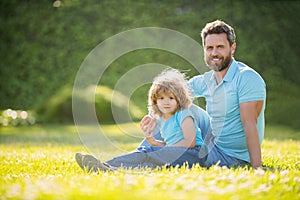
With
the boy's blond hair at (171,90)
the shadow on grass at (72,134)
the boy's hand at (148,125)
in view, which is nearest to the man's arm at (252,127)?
the boy's blond hair at (171,90)

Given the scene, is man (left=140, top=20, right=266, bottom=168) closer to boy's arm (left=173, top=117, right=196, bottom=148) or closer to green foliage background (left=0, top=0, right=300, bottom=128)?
boy's arm (left=173, top=117, right=196, bottom=148)

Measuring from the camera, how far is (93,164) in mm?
3049

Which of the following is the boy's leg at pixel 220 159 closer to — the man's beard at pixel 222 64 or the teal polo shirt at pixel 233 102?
the teal polo shirt at pixel 233 102

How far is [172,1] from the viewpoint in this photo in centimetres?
1060

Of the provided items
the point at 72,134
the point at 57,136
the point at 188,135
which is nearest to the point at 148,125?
the point at 188,135

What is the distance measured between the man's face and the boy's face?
0.40m

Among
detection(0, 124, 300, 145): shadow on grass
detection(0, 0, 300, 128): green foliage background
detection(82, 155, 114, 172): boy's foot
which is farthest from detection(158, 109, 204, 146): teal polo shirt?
detection(0, 0, 300, 128): green foliage background

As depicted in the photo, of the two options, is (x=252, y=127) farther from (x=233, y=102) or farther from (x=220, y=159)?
(x=220, y=159)

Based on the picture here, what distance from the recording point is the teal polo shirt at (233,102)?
128 inches

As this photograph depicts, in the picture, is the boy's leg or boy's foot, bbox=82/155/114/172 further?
the boy's leg

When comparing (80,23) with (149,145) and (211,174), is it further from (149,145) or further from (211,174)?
(211,174)

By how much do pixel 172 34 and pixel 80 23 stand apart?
210 cm

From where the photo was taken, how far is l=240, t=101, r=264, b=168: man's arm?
10.4ft

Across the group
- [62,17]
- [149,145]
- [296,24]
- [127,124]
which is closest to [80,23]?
[62,17]
